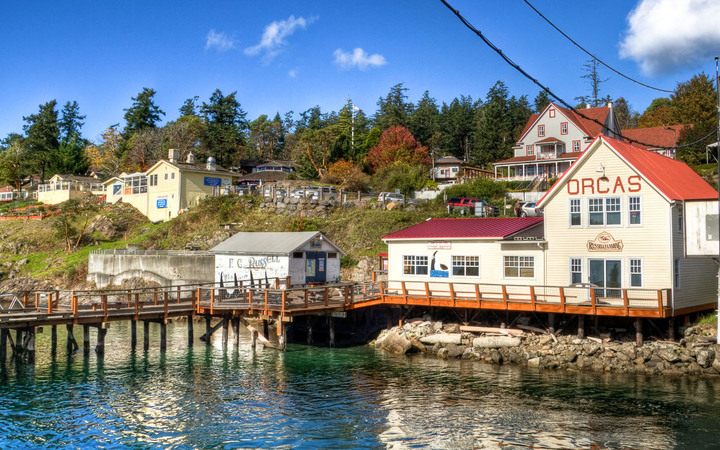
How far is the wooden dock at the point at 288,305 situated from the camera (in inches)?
1194

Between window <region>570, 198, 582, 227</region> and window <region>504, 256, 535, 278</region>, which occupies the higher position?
window <region>570, 198, 582, 227</region>

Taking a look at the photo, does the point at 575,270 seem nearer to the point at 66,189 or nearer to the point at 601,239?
the point at 601,239

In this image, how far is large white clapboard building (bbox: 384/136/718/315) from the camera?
30438mm

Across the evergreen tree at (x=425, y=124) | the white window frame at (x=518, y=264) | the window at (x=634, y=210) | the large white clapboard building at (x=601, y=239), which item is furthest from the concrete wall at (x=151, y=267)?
the evergreen tree at (x=425, y=124)

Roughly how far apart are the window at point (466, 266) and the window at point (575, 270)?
506 centimetres

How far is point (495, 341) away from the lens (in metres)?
32.1

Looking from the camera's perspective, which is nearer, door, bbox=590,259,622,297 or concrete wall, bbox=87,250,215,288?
door, bbox=590,259,622,297

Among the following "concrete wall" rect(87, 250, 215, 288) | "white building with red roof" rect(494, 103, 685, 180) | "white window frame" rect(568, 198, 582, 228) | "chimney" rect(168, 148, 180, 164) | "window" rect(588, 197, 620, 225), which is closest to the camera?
"window" rect(588, 197, 620, 225)

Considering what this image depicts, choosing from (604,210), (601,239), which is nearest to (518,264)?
(601,239)

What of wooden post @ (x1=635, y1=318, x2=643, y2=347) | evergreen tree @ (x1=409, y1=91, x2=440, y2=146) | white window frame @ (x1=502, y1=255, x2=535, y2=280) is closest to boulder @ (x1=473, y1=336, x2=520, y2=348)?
white window frame @ (x1=502, y1=255, x2=535, y2=280)

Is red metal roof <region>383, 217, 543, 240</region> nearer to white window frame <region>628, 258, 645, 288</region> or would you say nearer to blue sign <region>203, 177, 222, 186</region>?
white window frame <region>628, 258, 645, 288</region>

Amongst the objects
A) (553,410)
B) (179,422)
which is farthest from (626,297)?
(179,422)

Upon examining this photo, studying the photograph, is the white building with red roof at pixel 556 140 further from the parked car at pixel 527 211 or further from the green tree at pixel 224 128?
the green tree at pixel 224 128

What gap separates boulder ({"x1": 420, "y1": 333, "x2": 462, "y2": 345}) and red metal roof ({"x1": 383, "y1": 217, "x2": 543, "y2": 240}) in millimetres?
5517
